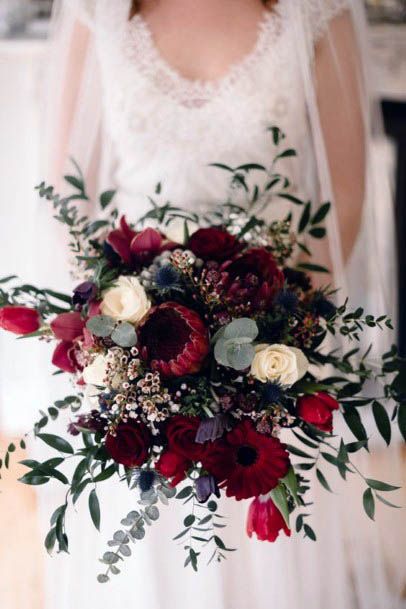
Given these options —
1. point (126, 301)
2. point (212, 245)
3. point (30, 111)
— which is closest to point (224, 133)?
point (212, 245)

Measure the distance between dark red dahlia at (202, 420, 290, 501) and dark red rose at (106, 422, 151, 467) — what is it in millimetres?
74

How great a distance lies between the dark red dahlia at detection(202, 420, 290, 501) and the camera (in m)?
0.70

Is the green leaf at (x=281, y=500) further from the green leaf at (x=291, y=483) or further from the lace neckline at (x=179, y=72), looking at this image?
the lace neckline at (x=179, y=72)

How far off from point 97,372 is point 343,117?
77 centimetres

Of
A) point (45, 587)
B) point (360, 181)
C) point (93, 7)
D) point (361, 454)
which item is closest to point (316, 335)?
point (361, 454)

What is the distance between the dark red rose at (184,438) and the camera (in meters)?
0.71

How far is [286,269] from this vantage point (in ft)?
3.09

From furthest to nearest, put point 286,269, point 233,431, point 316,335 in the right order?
point 286,269 → point 316,335 → point 233,431

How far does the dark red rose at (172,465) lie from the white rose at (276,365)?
137mm

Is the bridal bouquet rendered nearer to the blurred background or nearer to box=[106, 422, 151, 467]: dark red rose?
box=[106, 422, 151, 467]: dark red rose

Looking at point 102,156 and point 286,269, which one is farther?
point 102,156

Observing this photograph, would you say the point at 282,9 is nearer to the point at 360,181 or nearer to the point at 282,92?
the point at 282,92

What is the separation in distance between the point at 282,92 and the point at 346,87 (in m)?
0.13

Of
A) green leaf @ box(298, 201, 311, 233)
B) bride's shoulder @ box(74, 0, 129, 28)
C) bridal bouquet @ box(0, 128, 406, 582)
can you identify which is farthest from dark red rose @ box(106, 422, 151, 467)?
bride's shoulder @ box(74, 0, 129, 28)
